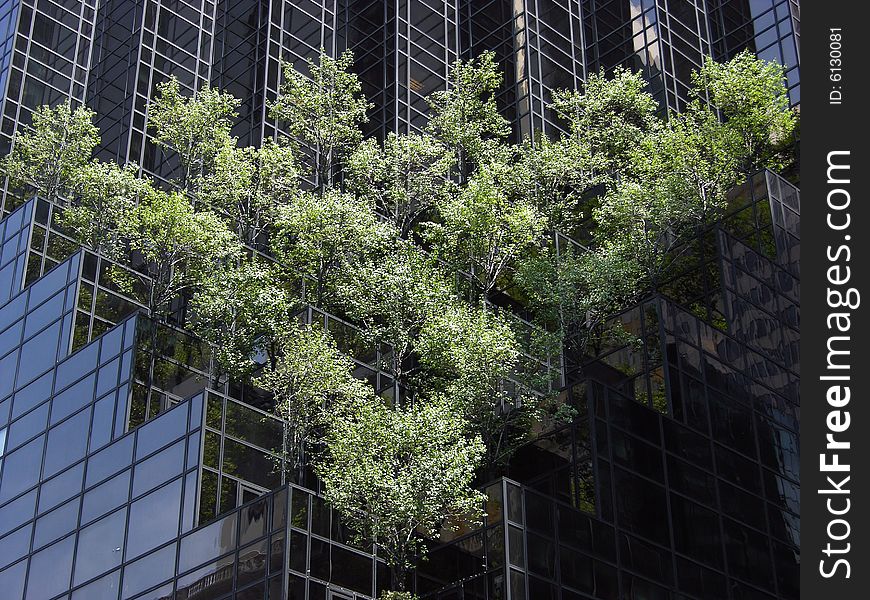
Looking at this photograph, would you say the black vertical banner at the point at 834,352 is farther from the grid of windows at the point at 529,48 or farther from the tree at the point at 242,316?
the grid of windows at the point at 529,48

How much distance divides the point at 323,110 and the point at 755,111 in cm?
2296

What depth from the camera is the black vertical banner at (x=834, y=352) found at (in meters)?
Result: 21.9

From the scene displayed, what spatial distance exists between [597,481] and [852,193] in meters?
21.5

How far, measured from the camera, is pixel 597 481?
4369 centimetres

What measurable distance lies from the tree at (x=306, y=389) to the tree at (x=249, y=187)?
13.5 m

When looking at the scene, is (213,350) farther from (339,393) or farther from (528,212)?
(528,212)

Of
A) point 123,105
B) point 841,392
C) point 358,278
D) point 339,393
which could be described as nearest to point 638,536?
point 339,393

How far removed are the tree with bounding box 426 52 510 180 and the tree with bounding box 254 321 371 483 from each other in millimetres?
23043

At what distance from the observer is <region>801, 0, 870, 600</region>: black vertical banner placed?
21906 millimetres

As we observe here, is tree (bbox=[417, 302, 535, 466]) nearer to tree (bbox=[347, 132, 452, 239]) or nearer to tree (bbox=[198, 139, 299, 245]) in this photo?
tree (bbox=[198, 139, 299, 245])

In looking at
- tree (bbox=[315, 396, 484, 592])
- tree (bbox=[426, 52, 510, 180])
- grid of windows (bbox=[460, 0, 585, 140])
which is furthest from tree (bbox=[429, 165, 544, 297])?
grid of windows (bbox=[460, 0, 585, 140])

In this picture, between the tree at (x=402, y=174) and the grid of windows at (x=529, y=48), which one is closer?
the tree at (x=402, y=174)

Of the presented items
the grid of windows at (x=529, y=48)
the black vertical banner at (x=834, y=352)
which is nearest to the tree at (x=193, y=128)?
the grid of windows at (x=529, y=48)

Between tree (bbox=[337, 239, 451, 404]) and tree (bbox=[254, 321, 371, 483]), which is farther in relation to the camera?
tree (bbox=[337, 239, 451, 404])
